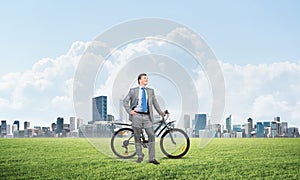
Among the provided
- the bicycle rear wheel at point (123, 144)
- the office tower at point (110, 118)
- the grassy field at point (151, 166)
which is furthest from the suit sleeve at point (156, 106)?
the grassy field at point (151, 166)

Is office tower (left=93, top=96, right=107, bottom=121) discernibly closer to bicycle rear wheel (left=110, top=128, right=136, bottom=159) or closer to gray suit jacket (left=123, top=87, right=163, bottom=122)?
gray suit jacket (left=123, top=87, right=163, bottom=122)

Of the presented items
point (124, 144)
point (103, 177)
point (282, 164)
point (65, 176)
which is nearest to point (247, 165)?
point (282, 164)

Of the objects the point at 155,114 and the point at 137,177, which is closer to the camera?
the point at 137,177

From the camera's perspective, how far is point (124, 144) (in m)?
8.73

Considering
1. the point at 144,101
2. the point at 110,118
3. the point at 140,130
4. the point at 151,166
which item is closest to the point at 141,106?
the point at 144,101

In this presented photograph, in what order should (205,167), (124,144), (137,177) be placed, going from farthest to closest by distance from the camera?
(124,144), (205,167), (137,177)

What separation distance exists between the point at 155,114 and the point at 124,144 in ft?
3.01

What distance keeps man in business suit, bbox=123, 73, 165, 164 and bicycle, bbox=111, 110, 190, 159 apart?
29 cm

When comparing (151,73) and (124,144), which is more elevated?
(151,73)

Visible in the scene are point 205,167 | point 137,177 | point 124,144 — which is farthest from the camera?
point 124,144

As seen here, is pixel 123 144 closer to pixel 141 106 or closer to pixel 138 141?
pixel 138 141

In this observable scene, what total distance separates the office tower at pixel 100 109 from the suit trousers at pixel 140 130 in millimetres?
584

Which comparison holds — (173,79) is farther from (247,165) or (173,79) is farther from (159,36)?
(247,165)

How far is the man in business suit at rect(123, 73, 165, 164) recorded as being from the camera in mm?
8195
